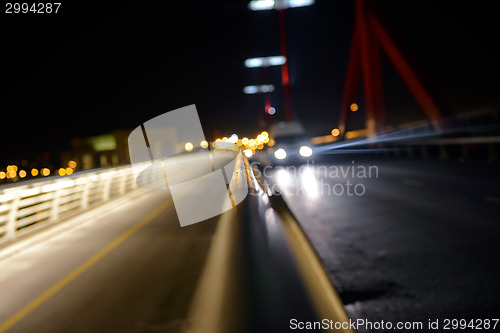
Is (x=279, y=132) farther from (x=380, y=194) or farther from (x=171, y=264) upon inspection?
(x=171, y=264)

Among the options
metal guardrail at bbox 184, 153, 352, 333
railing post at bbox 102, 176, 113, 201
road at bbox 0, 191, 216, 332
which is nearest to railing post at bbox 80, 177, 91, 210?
railing post at bbox 102, 176, 113, 201

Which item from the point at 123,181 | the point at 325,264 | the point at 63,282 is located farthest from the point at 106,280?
the point at 123,181

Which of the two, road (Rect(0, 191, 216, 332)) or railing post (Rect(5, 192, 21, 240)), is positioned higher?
railing post (Rect(5, 192, 21, 240))

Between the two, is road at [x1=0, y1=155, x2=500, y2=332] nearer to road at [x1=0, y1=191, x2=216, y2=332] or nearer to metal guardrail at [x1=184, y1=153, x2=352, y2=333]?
road at [x1=0, y1=191, x2=216, y2=332]

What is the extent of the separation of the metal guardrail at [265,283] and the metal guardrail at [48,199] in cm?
510

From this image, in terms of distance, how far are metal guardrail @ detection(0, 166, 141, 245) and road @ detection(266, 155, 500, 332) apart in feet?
19.6

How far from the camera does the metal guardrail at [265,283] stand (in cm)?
279

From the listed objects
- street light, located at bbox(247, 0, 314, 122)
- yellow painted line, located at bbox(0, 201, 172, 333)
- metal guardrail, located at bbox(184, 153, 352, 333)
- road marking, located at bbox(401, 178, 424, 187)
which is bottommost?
road marking, located at bbox(401, 178, 424, 187)

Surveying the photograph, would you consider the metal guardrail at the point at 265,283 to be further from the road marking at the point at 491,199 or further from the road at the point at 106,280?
the road marking at the point at 491,199

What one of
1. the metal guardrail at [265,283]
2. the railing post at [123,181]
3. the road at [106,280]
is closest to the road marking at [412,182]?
the road at [106,280]

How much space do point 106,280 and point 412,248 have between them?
14.2 feet

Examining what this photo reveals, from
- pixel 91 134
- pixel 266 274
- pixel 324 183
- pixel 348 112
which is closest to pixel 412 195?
pixel 324 183

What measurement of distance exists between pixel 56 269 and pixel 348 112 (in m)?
39.7

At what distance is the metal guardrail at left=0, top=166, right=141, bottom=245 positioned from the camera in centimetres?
846
